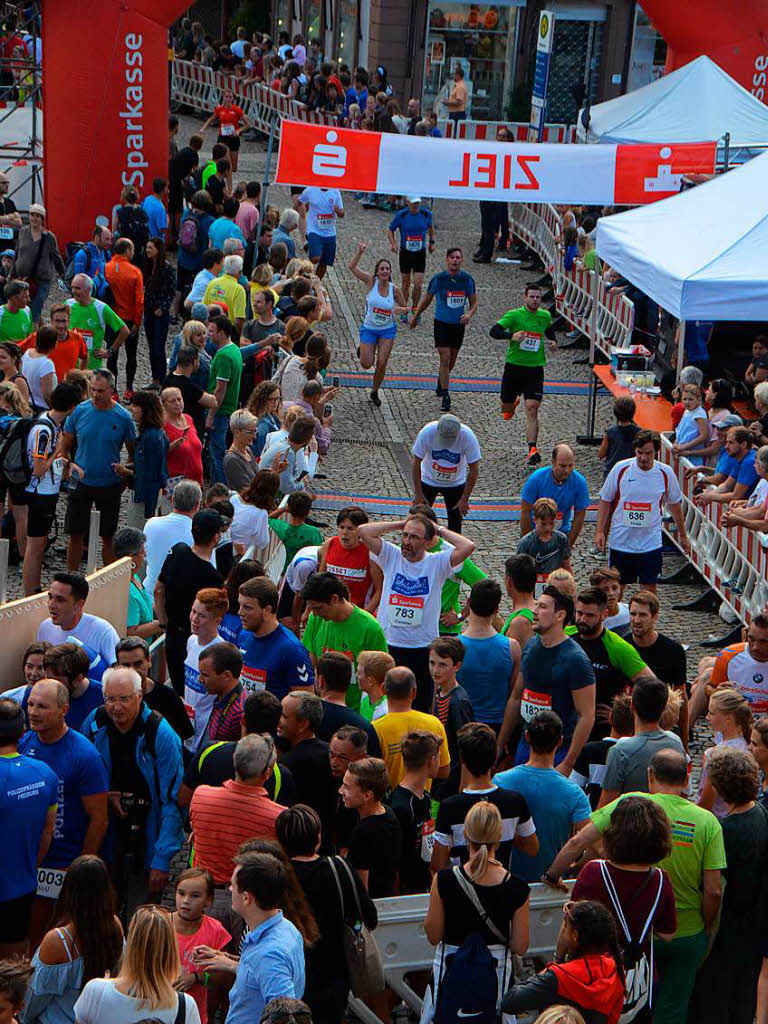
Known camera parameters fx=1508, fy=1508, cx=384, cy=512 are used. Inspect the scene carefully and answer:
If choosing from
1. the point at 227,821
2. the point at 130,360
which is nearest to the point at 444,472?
the point at 130,360

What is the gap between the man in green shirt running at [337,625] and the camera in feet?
24.3

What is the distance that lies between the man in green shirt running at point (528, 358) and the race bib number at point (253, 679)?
23.4ft

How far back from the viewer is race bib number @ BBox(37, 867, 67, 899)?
603 centimetres

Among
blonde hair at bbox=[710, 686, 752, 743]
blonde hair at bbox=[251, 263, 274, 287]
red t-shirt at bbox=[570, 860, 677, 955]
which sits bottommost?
red t-shirt at bbox=[570, 860, 677, 955]

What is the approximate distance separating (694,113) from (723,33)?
6.19 feet

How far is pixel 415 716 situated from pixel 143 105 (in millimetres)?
13864

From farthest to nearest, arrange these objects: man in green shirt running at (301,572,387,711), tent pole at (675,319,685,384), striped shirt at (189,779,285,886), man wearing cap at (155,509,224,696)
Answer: tent pole at (675,319,685,384)
man wearing cap at (155,509,224,696)
man in green shirt running at (301,572,387,711)
striped shirt at (189,779,285,886)

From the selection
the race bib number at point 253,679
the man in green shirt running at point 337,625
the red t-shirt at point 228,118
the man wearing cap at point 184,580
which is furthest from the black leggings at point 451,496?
the red t-shirt at point 228,118

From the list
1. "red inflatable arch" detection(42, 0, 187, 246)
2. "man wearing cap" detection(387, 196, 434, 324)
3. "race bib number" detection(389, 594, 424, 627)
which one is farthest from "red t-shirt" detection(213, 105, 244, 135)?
"race bib number" detection(389, 594, 424, 627)

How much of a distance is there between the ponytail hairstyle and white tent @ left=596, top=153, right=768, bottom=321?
818cm

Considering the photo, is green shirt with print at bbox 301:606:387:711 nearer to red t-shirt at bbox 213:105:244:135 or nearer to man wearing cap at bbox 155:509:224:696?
man wearing cap at bbox 155:509:224:696

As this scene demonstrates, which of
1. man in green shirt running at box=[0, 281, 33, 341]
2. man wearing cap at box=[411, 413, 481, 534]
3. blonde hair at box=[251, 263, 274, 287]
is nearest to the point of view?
man wearing cap at box=[411, 413, 481, 534]

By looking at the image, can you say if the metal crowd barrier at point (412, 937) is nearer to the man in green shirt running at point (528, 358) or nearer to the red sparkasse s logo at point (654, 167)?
the man in green shirt running at point (528, 358)

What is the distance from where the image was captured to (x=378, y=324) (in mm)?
15375
